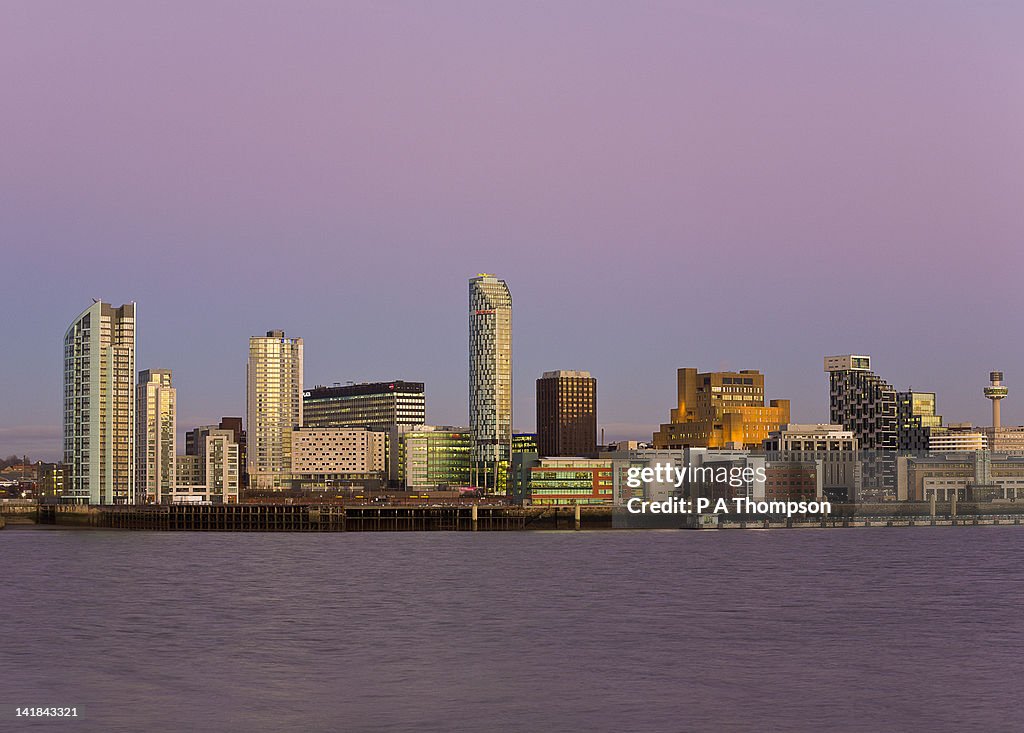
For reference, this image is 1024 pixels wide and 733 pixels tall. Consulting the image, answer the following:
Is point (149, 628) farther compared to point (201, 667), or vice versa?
point (149, 628)

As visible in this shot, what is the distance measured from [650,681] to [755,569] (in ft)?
231

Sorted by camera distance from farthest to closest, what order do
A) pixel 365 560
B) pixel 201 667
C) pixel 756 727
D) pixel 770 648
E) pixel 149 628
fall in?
1. pixel 365 560
2. pixel 149 628
3. pixel 770 648
4. pixel 201 667
5. pixel 756 727

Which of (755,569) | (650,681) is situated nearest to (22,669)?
(650,681)

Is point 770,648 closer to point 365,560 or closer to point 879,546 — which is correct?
point 365,560

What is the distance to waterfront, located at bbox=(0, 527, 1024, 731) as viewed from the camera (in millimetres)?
48531

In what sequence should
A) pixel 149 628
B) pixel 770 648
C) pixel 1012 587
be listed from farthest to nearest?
1. pixel 1012 587
2. pixel 149 628
3. pixel 770 648

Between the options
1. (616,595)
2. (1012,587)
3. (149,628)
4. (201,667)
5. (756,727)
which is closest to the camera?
(756,727)

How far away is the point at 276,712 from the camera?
48125 mm

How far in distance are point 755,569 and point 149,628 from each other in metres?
63.6

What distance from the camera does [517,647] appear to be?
6619cm

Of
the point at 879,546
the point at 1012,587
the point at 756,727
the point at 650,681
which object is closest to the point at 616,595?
the point at 1012,587

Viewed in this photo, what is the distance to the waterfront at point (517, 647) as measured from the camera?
48531 mm

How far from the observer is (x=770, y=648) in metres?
65.6

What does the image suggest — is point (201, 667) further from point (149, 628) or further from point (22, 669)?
point (149, 628)
